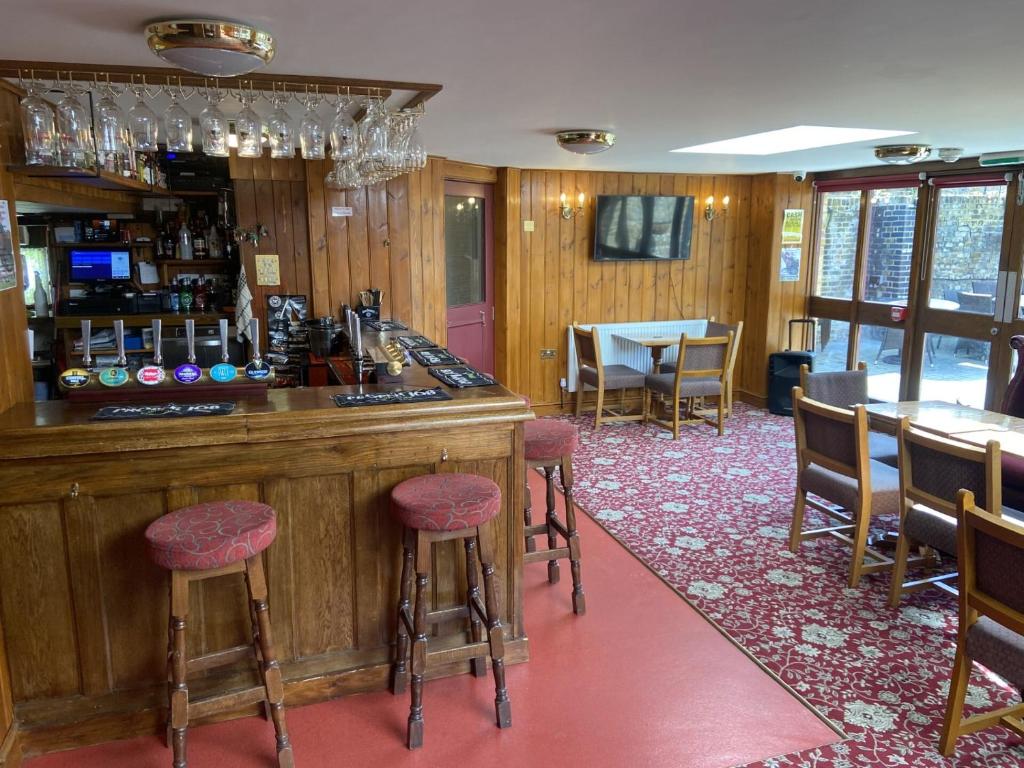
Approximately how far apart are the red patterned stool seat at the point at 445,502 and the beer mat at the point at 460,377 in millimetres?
535

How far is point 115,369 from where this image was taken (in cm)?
272

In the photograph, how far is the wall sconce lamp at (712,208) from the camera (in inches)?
286

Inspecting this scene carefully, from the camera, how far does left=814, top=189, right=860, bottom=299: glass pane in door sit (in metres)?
6.84

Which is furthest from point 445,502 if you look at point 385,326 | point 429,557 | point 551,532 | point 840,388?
point 840,388

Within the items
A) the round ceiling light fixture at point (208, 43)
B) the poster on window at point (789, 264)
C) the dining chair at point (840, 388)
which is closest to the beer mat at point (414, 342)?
the round ceiling light fixture at point (208, 43)

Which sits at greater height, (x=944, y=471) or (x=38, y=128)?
(x=38, y=128)

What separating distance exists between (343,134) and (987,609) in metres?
2.85

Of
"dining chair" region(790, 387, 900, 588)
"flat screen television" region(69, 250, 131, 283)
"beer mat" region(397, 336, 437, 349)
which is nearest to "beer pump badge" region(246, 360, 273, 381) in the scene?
"beer mat" region(397, 336, 437, 349)

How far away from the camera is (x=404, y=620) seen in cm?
258

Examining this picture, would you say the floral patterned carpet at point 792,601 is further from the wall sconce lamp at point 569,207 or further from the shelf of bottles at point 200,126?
the shelf of bottles at point 200,126

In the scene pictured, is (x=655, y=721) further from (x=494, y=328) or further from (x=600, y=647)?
(x=494, y=328)

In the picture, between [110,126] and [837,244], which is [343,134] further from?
[837,244]

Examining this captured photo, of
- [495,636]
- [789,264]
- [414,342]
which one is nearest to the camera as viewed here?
[495,636]

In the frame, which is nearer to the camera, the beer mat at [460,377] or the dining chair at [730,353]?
the beer mat at [460,377]
